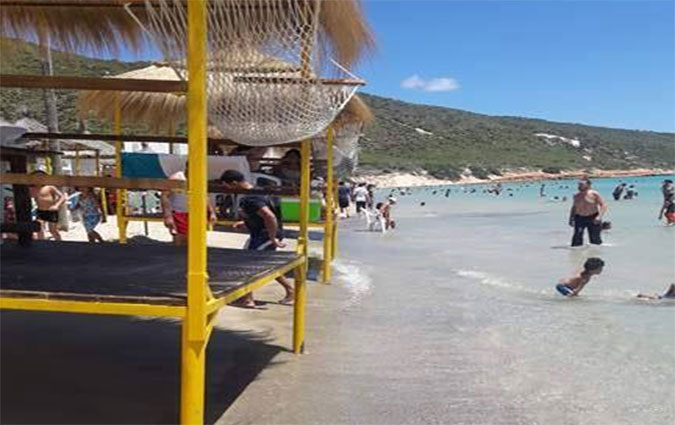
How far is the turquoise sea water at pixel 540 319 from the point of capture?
199 inches

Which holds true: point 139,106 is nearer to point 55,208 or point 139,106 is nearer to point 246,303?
point 55,208

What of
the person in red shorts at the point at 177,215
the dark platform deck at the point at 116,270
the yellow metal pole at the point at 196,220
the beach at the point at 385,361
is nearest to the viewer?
the yellow metal pole at the point at 196,220

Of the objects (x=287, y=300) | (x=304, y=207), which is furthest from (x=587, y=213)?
(x=304, y=207)

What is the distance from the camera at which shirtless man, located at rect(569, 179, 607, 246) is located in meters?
16.3

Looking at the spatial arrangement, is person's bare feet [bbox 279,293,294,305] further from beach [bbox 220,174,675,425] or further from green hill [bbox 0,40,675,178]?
green hill [bbox 0,40,675,178]

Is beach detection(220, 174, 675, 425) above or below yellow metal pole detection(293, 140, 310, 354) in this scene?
below

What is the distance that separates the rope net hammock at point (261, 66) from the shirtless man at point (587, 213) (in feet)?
38.9

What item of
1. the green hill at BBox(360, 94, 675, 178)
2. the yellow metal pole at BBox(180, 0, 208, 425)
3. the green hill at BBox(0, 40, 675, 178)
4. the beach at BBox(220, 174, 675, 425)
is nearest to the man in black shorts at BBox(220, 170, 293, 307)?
the beach at BBox(220, 174, 675, 425)

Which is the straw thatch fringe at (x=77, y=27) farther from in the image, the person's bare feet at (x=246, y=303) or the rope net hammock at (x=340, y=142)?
the rope net hammock at (x=340, y=142)

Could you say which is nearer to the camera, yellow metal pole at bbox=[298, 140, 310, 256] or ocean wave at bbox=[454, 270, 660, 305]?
yellow metal pole at bbox=[298, 140, 310, 256]

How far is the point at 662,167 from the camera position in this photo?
128 meters

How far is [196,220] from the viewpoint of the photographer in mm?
3342

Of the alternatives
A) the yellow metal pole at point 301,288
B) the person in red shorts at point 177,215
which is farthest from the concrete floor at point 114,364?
the person in red shorts at point 177,215

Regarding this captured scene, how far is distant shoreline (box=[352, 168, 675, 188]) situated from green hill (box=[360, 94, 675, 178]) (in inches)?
53.7
